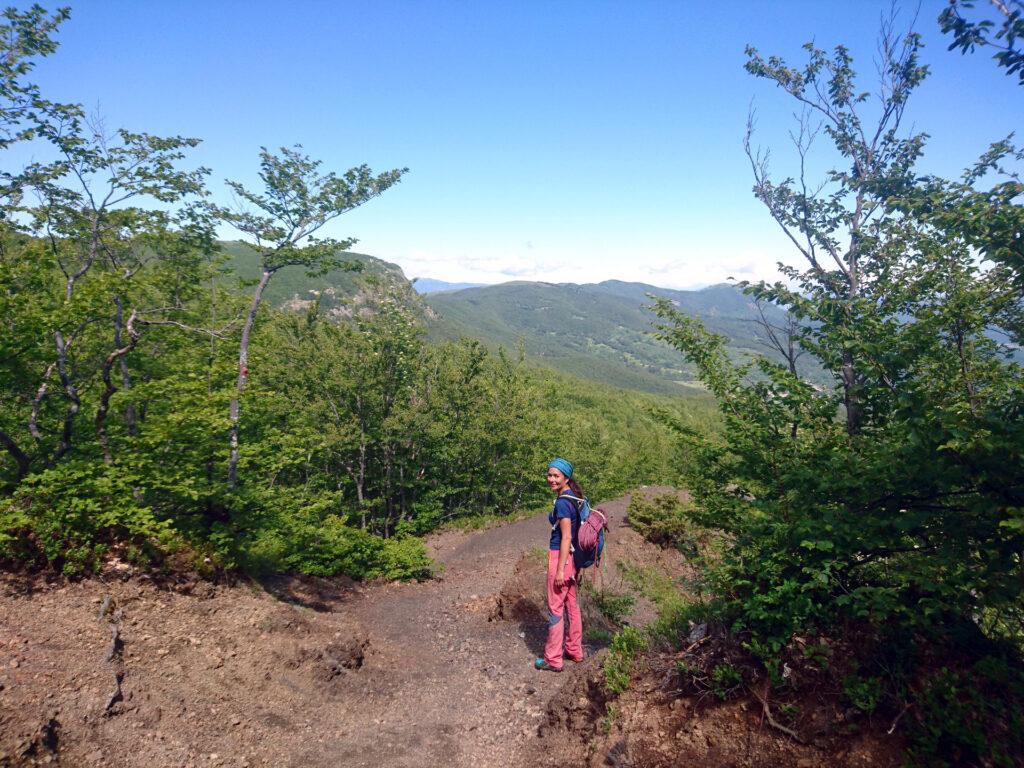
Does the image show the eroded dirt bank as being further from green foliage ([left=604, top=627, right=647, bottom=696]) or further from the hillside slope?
the hillside slope

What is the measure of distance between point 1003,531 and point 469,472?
22181 millimetres

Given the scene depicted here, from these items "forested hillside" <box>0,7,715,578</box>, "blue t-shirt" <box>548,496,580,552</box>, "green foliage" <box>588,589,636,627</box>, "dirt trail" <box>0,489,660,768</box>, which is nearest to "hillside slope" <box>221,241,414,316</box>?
"forested hillside" <box>0,7,715,578</box>

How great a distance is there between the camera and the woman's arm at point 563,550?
5.73 metres

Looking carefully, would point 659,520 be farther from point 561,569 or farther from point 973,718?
point 973,718

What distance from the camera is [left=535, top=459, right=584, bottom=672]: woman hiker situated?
5773 mm

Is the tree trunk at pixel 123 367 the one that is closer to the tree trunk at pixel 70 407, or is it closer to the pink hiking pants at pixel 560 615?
the tree trunk at pixel 70 407

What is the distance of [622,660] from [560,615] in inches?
46.4

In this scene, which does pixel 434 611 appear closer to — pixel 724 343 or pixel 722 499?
pixel 722 499

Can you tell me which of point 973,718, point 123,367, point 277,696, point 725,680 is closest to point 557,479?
point 725,680

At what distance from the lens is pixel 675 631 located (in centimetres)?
518

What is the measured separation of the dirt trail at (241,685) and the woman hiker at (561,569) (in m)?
0.30

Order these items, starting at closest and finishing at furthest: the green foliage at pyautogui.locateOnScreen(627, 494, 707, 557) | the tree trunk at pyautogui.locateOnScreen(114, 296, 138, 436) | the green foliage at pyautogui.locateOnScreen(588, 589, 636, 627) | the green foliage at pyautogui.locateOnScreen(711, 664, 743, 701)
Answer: the green foliage at pyautogui.locateOnScreen(711, 664, 743, 701) < the green foliage at pyautogui.locateOnScreen(588, 589, 636, 627) < the tree trunk at pyautogui.locateOnScreen(114, 296, 138, 436) < the green foliage at pyautogui.locateOnScreen(627, 494, 707, 557)

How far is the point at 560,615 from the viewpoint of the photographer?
6.10 metres

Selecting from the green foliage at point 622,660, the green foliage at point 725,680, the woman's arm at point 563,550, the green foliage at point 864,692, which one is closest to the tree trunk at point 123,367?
the woman's arm at point 563,550
